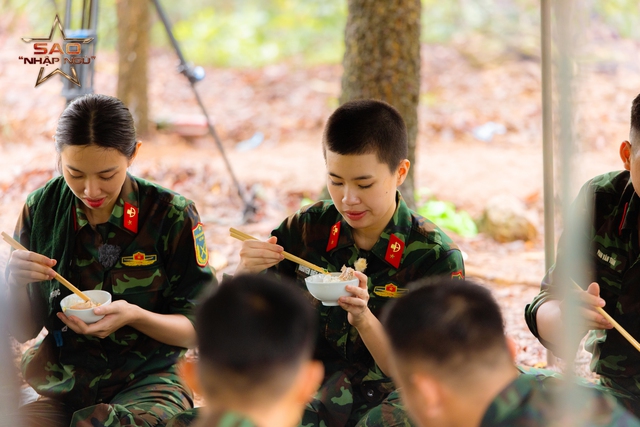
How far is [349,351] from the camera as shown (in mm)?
3020

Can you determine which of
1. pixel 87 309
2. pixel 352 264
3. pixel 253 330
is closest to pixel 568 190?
pixel 253 330

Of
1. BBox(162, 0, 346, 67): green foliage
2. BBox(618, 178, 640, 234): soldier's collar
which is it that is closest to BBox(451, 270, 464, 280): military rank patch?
BBox(618, 178, 640, 234): soldier's collar

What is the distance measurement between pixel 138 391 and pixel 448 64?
35.0ft

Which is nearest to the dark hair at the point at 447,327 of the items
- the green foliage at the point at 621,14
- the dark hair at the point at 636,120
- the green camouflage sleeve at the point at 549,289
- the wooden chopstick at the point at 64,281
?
the green camouflage sleeve at the point at 549,289

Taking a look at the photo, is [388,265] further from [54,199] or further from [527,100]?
[527,100]

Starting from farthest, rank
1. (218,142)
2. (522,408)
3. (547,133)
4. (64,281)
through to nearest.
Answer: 1. (218,142)
2. (547,133)
3. (64,281)
4. (522,408)

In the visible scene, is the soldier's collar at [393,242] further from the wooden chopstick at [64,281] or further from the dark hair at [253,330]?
the wooden chopstick at [64,281]

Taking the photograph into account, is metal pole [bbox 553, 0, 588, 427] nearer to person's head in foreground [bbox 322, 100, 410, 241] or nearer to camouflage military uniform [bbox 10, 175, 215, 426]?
person's head in foreground [bbox 322, 100, 410, 241]

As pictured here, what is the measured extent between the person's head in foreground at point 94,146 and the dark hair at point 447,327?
4.83 feet

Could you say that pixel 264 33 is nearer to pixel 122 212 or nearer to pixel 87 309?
pixel 122 212

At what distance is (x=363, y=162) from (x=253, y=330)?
117cm

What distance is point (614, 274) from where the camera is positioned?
291cm

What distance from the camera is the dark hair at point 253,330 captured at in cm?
187

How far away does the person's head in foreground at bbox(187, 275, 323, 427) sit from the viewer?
184 cm
